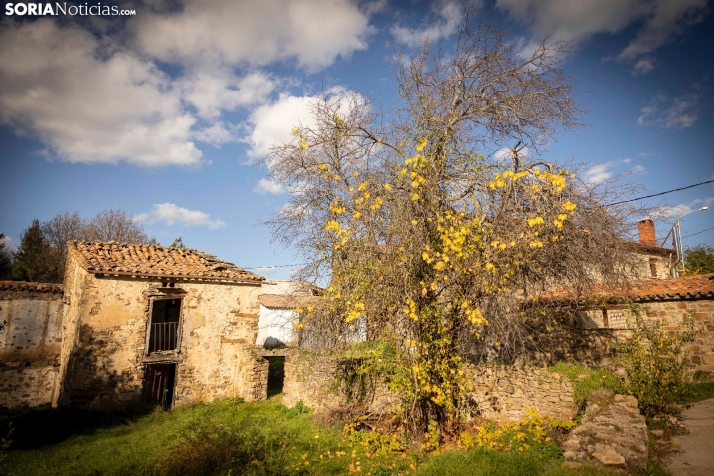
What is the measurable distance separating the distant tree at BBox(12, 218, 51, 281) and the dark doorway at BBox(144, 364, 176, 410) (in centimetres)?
1976

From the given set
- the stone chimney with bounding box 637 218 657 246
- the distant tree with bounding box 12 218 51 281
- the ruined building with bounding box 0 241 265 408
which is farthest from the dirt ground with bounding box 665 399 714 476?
the distant tree with bounding box 12 218 51 281

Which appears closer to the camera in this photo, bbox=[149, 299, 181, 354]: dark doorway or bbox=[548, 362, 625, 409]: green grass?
bbox=[548, 362, 625, 409]: green grass

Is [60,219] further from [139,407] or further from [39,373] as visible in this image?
[139,407]

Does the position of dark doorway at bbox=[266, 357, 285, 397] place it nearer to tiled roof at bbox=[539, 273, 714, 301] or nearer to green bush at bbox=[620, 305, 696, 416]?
tiled roof at bbox=[539, 273, 714, 301]

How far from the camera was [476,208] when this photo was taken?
7.74 metres

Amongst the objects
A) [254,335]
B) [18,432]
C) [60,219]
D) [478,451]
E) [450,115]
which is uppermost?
[60,219]

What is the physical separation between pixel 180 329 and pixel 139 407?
284 cm

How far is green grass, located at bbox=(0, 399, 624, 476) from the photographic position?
21.8ft

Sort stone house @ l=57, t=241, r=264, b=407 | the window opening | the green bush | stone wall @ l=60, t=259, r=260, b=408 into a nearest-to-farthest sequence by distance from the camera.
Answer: the green bush < stone wall @ l=60, t=259, r=260, b=408 < stone house @ l=57, t=241, r=264, b=407 < the window opening

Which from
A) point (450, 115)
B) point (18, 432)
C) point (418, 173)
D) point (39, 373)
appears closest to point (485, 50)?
point (450, 115)

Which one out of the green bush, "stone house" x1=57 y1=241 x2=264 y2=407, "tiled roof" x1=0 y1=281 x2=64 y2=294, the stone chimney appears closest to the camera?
the green bush

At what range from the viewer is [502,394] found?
9414mm

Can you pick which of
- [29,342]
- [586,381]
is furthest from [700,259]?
[29,342]

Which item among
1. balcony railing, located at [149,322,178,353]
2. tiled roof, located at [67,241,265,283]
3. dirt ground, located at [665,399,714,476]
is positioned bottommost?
dirt ground, located at [665,399,714,476]
